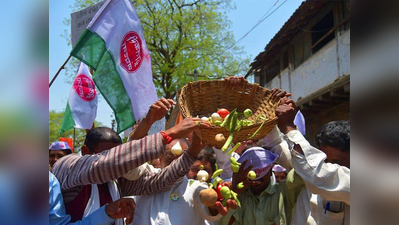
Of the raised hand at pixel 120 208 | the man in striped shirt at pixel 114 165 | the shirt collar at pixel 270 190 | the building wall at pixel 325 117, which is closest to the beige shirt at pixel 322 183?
the shirt collar at pixel 270 190

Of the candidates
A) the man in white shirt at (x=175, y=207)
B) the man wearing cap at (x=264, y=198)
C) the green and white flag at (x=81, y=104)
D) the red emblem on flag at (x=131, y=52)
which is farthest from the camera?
the green and white flag at (x=81, y=104)

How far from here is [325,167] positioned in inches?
72.0

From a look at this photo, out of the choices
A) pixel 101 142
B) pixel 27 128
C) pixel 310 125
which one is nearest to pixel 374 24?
pixel 27 128

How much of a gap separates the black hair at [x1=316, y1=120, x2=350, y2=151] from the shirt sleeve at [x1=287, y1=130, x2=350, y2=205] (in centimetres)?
16

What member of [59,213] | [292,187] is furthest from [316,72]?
[59,213]

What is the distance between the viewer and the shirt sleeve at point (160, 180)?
2.54m

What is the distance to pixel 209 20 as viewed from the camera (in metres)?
15.8

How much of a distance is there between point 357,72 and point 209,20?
1571cm

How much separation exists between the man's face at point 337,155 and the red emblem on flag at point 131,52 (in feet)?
7.65

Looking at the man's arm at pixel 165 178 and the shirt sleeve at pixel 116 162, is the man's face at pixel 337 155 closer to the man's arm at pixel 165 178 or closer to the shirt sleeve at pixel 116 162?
the man's arm at pixel 165 178

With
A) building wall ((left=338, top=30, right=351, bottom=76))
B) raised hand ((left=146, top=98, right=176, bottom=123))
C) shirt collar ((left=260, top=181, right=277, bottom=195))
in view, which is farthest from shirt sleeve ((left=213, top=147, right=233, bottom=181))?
building wall ((left=338, top=30, right=351, bottom=76))

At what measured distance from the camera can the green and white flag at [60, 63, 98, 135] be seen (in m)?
5.02

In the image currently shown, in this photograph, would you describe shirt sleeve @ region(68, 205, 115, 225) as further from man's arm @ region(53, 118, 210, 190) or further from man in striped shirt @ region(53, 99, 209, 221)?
man's arm @ region(53, 118, 210, 190)

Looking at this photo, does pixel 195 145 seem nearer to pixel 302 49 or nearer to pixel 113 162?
pixel 113 162
